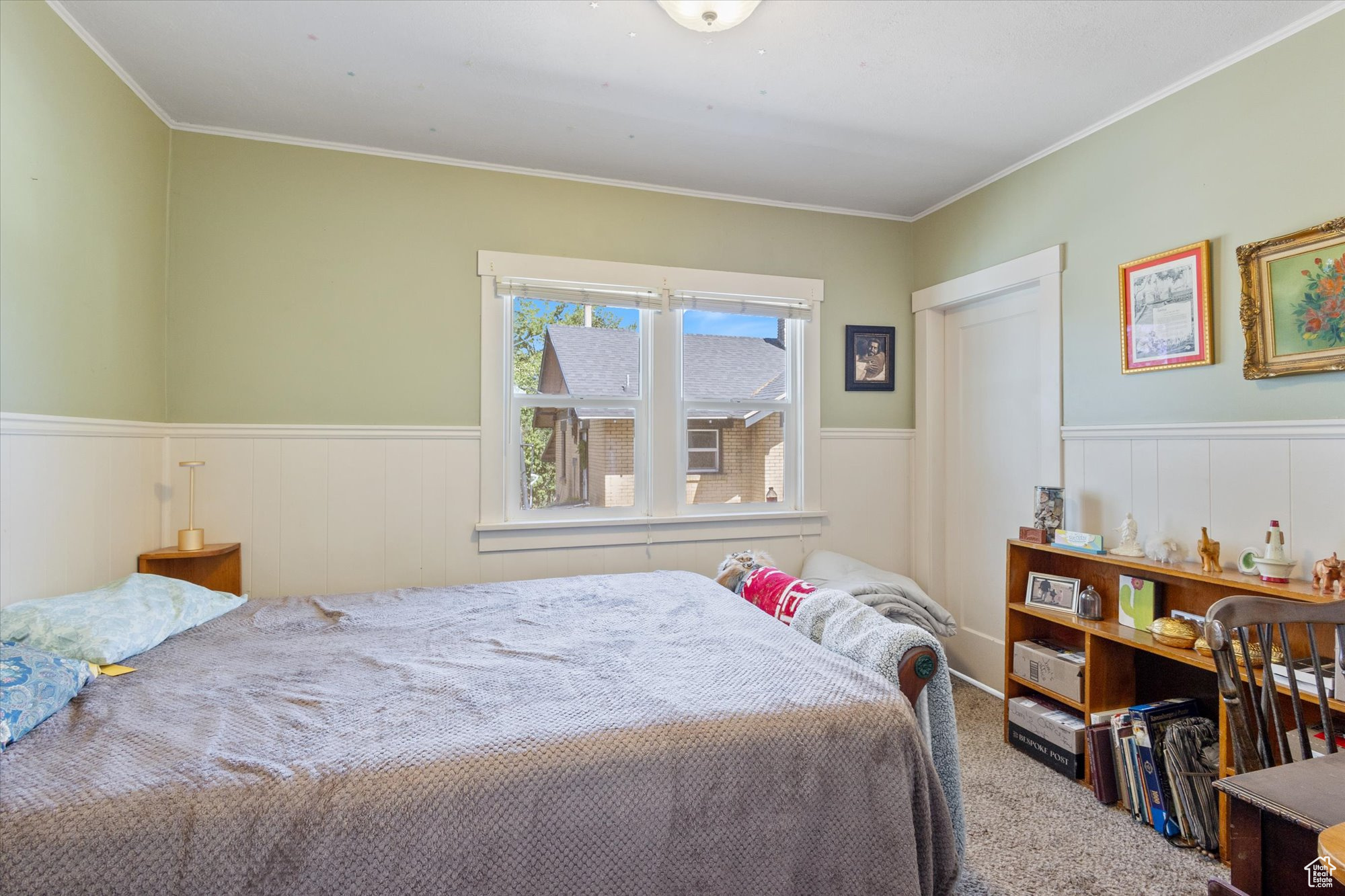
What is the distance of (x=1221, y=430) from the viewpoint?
7.26 ft

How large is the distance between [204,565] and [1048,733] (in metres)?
3.47

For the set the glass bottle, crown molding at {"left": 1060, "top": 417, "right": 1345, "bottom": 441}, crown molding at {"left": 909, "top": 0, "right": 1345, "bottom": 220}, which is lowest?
the glass bottle

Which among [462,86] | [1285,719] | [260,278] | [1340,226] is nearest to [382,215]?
[260,278]

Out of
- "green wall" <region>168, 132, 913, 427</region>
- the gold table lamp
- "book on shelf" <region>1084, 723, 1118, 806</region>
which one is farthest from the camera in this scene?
"green wall" <region>168, 132, 913, 427</region>

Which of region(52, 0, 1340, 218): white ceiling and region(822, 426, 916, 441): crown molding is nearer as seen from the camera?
region(52, 0, 1340, 218): white ceiling

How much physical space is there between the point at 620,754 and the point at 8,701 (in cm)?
124

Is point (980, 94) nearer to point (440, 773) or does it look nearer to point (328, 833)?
point (440, 773)

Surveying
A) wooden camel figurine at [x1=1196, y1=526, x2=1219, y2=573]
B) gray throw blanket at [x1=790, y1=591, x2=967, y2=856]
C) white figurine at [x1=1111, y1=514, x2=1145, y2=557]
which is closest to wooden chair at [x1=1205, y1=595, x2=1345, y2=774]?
gray throw blanket at [x1=790, y1=591, x2=967, y2=856]

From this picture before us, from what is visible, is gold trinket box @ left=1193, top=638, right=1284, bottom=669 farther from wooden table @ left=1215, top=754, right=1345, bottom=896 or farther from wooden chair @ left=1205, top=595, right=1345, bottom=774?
wooden table @ left=1215, top=754, right=1345, bottom=896

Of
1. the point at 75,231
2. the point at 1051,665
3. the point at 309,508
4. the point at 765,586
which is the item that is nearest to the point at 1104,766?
the point at 1051,665

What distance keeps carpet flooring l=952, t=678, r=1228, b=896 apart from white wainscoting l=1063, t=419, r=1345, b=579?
0.97 metres

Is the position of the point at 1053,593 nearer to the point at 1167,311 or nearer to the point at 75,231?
the point at 1167,311

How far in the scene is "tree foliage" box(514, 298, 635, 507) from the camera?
3.16 metres

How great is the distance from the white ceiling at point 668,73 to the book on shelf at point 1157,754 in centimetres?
226
